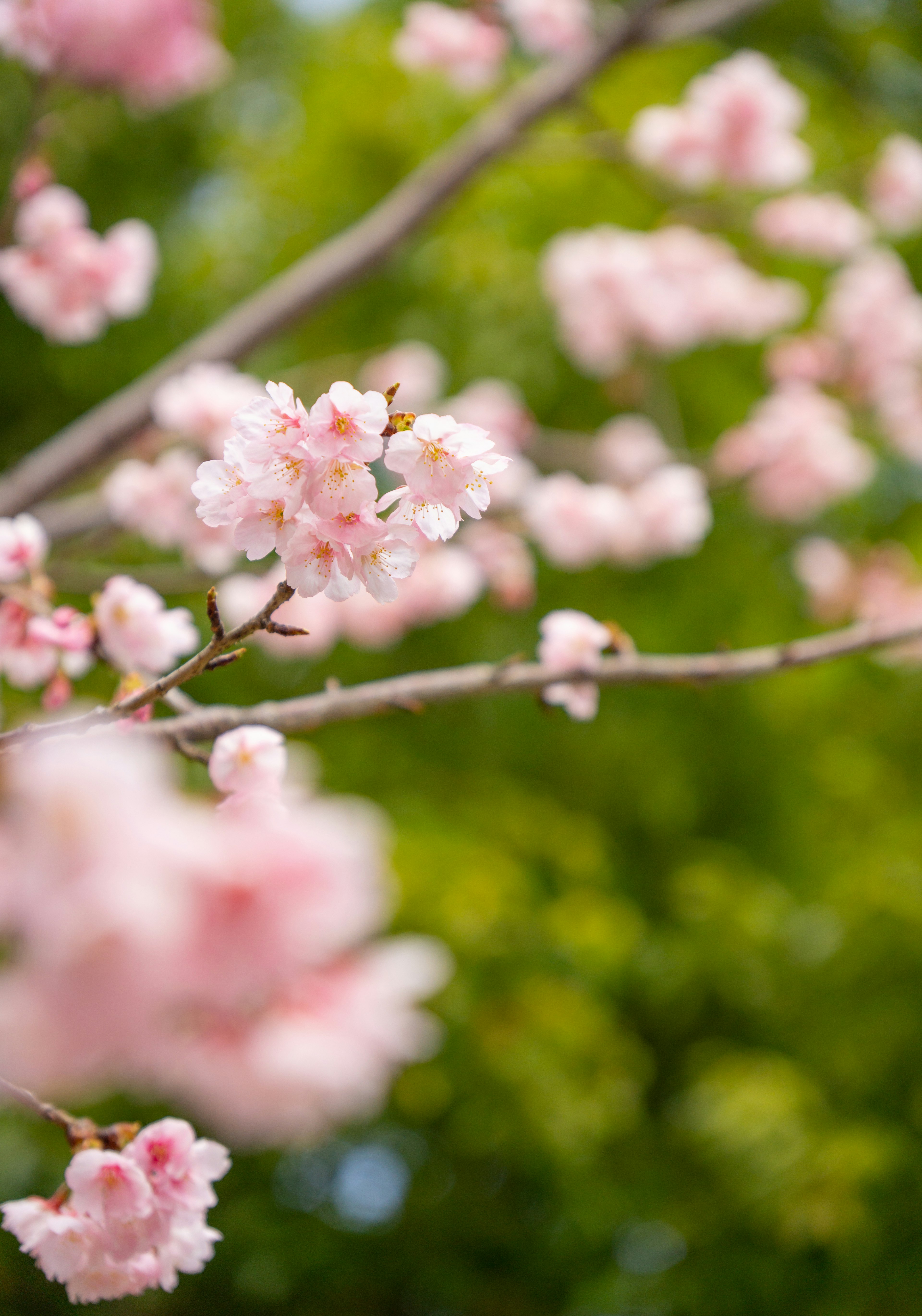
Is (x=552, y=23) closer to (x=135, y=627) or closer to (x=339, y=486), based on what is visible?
(x=135, y=627)

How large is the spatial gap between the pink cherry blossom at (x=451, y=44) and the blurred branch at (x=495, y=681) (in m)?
2.53

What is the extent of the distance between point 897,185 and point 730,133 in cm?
72

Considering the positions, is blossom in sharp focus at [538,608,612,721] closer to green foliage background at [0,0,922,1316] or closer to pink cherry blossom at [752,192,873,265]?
green foliage background at [0,0,922,1316]

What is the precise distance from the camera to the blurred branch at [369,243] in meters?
2.24

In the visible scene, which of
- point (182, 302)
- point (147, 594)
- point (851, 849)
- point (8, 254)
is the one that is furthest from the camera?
point (182, 302)

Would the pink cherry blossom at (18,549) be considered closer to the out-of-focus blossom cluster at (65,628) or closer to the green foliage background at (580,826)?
the out-of-focus blossom cluster at (65,628)

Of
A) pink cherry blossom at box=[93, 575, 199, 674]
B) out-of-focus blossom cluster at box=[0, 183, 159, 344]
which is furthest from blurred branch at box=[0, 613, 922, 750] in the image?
out-of-focus blossom cluster at box=[0, 183, 159, 344]

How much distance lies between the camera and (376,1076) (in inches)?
26.0

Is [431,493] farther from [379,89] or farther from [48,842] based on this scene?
[379,89]

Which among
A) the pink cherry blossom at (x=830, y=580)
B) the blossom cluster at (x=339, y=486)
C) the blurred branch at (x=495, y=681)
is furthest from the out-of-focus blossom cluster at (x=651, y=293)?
the blossom cluster at (x=339, y=486)

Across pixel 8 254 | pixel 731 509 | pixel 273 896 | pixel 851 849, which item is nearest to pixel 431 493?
pixel 273 896

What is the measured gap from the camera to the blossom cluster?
2.42 feet

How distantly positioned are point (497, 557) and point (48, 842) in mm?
1959

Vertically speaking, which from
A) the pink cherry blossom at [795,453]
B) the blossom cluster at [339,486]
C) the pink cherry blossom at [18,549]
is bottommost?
the blossom cluster at [339,486]
